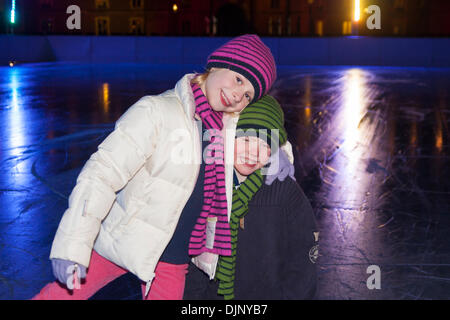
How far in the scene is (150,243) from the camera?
2066 millimetres

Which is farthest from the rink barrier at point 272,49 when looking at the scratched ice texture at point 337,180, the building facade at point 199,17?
the building facade at point 199,17

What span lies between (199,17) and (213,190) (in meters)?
57.5

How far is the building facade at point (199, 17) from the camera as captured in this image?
55.2 meters

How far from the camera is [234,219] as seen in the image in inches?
85.6

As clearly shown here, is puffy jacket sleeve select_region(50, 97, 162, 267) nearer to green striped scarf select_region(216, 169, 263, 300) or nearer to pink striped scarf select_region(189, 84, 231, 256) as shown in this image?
pink striped scarf select_region(189, 84, 231, 256)

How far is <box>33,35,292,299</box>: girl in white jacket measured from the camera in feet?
6.51

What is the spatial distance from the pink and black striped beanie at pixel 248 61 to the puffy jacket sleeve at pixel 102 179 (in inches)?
13.7

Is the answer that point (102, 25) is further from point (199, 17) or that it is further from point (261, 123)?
point (261, 123)

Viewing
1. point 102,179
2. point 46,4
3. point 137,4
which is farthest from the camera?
point 46,4

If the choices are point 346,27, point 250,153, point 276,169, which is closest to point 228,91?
point 250,153
